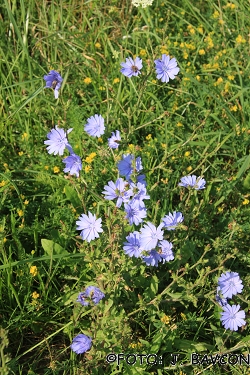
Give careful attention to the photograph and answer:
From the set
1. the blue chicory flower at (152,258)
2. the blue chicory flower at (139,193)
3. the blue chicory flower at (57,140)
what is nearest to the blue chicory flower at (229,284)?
the blue chicory flower at (152,258)

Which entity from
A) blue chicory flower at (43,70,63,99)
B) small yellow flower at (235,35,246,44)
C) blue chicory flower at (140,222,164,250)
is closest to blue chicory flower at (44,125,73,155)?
blue chicory flower at (43,70,63,99)

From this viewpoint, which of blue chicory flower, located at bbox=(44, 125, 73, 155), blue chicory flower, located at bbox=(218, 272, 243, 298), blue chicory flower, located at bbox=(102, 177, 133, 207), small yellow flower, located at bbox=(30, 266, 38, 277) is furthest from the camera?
small yellow flower, located at bbox=(30, 266, 38, 277)

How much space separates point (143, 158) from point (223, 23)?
151cm

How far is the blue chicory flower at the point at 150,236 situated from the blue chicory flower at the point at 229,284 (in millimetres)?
409

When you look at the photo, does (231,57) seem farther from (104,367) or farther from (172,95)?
(104,367)

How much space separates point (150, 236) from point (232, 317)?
2.00 feet

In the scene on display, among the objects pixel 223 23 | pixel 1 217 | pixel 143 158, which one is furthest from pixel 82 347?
pixel 223 23

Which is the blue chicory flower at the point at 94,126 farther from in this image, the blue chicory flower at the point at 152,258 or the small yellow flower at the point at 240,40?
the small yellow flower at the point at 240,40

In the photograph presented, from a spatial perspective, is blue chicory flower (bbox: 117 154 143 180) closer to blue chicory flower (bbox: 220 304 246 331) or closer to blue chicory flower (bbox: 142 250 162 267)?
blue chicory flower (bbox: 142 250 162 267)

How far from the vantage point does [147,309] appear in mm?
2254

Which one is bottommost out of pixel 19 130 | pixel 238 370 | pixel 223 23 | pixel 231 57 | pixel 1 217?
pixel 238 370

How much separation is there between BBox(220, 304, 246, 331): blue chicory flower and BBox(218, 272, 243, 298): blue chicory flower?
0.09m

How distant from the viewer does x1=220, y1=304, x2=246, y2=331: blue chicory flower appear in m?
2.18

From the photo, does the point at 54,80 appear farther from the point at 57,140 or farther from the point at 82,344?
the point at 82,344
